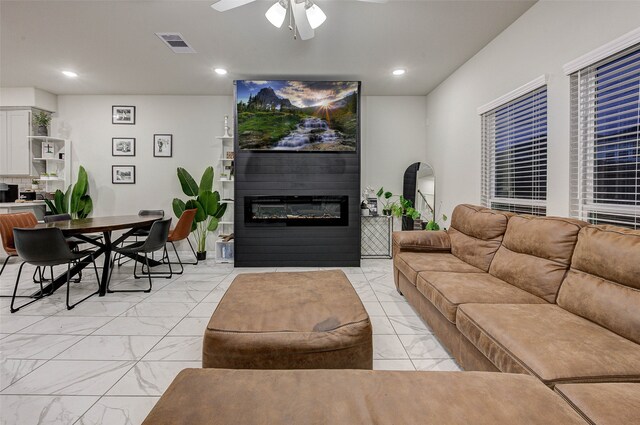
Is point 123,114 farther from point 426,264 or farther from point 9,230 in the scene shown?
point 426,264

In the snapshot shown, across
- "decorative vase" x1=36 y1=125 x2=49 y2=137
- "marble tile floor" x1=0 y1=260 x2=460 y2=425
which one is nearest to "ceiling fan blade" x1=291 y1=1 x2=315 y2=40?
"marble tile floor" x1=0 y1=260 x2=460 y2=425

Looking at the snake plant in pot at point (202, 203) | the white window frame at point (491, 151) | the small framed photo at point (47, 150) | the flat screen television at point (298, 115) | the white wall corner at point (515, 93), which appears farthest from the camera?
the small framed photo at point (47, 150)

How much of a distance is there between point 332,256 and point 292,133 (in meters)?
1.96

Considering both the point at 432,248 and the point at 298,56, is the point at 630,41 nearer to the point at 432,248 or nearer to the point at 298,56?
the point at 432,248

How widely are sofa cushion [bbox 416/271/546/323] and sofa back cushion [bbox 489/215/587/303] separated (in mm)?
77

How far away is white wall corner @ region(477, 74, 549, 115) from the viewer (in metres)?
2.72

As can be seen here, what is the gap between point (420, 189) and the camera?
211 inches

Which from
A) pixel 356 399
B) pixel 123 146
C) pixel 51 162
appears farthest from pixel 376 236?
pixel 51 162

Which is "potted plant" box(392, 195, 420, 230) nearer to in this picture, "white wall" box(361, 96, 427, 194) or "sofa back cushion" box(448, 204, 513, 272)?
"white wall" box(361, 96, 427, 194)

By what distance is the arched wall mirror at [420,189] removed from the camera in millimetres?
5117

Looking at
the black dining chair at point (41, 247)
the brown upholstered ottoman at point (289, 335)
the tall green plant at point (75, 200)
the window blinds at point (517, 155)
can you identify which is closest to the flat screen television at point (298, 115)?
the window blinds at point (517, 155)

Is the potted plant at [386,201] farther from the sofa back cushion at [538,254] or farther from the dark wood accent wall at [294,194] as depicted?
the sofa back cushion at [538,254]

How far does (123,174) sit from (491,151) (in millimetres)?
5854

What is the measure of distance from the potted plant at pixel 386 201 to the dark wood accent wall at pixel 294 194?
681mm
